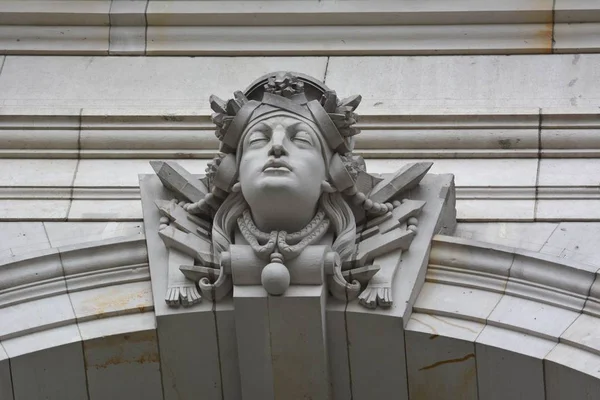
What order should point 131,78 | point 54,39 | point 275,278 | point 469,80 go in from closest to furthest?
point 275,278 < point 469,80 < point 131,78 < point 54,39

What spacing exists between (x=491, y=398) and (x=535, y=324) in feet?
1.33

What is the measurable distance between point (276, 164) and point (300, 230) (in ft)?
1.11

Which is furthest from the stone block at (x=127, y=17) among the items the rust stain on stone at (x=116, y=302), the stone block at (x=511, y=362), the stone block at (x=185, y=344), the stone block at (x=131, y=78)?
the stone block at (x=511, y=362)

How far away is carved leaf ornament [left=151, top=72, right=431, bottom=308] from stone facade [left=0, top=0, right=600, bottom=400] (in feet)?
0.41

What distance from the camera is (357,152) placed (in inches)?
403

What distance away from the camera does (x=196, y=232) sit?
9383mm

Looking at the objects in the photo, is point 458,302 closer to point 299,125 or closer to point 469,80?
point 299,125

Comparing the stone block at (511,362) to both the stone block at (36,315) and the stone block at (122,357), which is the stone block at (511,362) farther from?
the stone block at (36,315)

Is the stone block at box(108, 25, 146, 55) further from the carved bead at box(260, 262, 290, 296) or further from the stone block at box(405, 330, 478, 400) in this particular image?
the stone block at box(405, 330, 478, 400)

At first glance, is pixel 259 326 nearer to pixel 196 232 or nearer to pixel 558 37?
pixel 196 232

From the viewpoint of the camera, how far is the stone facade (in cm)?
905

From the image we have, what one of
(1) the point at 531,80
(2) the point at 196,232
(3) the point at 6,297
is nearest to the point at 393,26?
(1) the point at 531,80

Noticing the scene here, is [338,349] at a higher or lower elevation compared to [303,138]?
lower

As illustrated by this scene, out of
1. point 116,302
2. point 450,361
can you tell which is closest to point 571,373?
point 450,361
